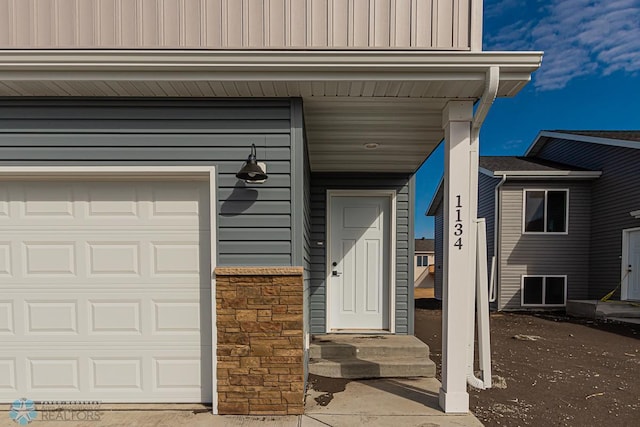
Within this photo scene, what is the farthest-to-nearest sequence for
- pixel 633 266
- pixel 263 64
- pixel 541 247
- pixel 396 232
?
pixel 541 247
pixel 633 266
pixel 396 232
pixel 263 64

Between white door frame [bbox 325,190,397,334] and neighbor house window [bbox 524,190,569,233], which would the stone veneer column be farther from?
neighbor house window [bbox 524,190,569,233]

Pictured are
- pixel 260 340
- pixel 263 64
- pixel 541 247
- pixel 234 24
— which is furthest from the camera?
pixel 541 247

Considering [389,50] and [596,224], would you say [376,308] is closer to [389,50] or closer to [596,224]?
[389,50]

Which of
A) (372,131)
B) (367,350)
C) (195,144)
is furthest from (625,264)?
(195,144)

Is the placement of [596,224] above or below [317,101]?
below

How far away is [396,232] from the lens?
4.76 metres

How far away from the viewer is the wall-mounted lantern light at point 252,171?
266 cm

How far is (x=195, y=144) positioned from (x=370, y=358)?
2822 millimetres

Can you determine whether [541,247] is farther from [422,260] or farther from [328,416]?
[422,260]

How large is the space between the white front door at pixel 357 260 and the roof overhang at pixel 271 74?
6.97 ft

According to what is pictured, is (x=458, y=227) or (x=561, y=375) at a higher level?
(x=458, y=227)

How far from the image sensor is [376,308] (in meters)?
4.82

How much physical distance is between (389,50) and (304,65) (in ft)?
2.07

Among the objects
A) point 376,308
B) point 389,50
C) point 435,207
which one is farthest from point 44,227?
point 435,207
